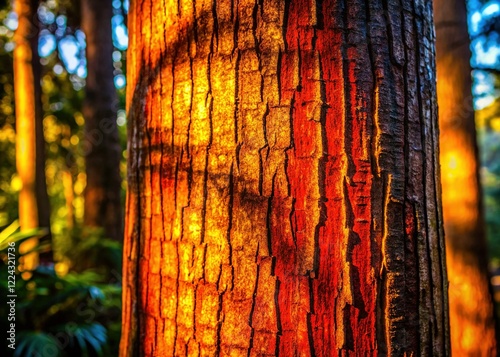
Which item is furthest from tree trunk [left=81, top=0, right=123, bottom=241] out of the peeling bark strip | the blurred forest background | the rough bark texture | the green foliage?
the peeling bark strip

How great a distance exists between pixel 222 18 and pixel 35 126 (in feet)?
23.4

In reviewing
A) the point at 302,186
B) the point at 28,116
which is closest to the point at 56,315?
the point at 302,186

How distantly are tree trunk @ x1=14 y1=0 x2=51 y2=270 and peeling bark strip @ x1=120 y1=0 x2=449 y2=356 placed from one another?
6741 millimetres

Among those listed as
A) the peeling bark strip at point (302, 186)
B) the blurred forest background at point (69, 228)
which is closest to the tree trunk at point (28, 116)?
the blurred forest background at point (69, 228)

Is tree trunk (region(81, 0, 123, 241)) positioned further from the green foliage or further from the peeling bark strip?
the peeling bark strip

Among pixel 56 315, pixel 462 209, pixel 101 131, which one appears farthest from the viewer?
pixel 101 131

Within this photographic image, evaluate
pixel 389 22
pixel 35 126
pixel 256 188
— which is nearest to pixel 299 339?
pixel 256 188

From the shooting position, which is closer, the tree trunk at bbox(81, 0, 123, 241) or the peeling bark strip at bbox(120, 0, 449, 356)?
the peeling bark strip at bbox(120, 0, 449, 356)

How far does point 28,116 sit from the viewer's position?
22.2 ft

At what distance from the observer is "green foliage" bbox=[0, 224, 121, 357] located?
3.04 metres

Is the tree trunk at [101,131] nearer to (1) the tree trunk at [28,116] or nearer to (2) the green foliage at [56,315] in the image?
(1) the tree trunk at [28,116]

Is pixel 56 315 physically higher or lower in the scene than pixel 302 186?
lower

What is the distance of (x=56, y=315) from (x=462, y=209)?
4.71 metres

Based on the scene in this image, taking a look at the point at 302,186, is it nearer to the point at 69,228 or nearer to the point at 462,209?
the point at 462,209
